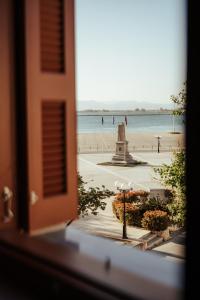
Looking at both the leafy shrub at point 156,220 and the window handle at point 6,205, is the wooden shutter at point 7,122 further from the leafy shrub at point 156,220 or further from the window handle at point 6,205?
the leafy shrub at point 156,220

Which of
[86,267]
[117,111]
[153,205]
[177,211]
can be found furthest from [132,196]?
[117,111]

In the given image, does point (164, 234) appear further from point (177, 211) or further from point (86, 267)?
point (86, 267)

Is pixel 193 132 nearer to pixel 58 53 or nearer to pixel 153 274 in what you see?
pixel 153 274

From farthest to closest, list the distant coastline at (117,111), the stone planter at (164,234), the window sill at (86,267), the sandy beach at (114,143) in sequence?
the distant coastline at (117,111) < the sandy beach at (114,143) < the stone planter at (164,234) < the window sill at (86,267)

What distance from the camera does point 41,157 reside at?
6.60ft

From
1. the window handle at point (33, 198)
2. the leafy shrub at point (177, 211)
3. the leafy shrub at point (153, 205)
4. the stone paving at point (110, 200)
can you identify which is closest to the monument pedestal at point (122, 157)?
the stone paving at point (110, 200)

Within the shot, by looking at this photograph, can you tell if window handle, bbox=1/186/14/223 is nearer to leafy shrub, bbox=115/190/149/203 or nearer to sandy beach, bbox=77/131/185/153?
leafy shrub, bbox=115/190/149/203

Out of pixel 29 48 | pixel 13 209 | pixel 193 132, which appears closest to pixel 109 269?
pixel 13 209

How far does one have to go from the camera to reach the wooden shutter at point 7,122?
6.47 ft

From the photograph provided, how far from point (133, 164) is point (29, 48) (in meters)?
19.7

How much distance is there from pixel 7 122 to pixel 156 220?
7162 millimetres

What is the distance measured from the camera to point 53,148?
2.06m

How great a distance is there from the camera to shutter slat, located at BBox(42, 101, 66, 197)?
2.02 m

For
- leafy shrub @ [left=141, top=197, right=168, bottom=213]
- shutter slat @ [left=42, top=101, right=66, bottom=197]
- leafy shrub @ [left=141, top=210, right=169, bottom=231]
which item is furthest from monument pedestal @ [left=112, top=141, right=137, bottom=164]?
shutter slat @ [left=42, top=101, right=66, bottom=197]
